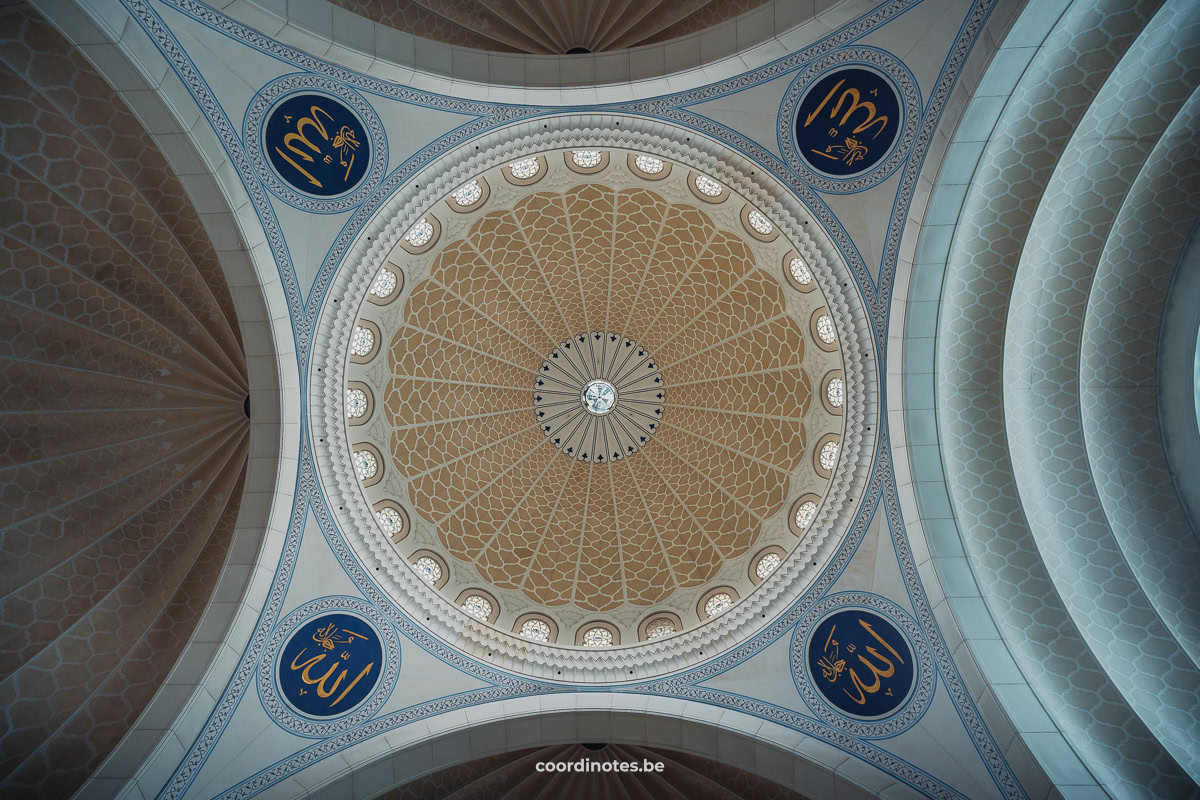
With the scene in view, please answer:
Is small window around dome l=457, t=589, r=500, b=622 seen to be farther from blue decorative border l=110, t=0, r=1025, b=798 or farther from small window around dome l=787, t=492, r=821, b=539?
small window around dome l=787, t=492, r=821, b=539

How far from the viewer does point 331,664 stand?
9.30 metres

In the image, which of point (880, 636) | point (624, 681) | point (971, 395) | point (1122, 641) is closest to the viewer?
point (1122, 641)

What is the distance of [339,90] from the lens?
8.59 m

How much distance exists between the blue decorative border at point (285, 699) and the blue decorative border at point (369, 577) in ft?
0.37

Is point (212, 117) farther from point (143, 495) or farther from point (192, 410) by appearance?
point (143, 495)

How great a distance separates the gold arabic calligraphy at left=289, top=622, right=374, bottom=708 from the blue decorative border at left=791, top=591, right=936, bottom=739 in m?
5.84

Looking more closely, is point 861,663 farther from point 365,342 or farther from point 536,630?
point 365,342

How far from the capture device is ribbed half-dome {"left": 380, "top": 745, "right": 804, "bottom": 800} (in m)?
10.8

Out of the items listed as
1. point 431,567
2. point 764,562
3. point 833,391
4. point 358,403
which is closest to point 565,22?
point 358,403

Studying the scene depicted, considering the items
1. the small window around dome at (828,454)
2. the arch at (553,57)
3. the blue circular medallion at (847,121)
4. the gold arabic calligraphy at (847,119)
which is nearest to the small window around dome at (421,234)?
the arch at (553,57)

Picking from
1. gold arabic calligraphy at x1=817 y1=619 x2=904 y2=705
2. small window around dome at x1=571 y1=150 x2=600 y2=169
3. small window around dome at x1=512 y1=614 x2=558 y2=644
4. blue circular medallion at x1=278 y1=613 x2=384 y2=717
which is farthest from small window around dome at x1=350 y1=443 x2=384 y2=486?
gold arabic calligraphy at x1=817 y1=619 x2=904 y2=705

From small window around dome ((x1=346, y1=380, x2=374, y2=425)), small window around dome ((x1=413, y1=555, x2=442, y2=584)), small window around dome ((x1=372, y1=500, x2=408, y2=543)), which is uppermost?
small window around dome ((x1=346, y1=380, x2=374, y2=425))

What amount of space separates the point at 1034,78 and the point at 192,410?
11662mm

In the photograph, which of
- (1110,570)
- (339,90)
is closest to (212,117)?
(339,90)
